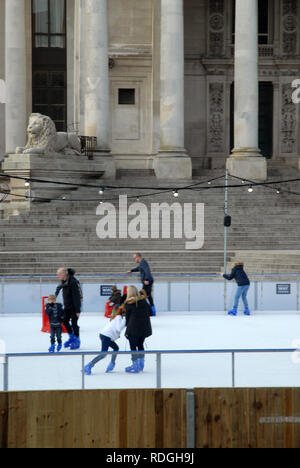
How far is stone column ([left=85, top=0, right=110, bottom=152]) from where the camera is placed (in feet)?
159

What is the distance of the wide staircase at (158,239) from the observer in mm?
38406

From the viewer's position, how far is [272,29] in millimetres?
58375

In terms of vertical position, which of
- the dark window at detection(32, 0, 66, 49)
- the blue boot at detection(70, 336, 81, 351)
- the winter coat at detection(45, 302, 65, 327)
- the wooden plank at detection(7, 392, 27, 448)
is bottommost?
the blue boot at detection(70, 336, 81, 351)

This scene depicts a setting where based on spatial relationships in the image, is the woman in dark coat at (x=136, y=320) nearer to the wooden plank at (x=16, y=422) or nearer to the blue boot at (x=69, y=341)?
the blue boot at (x=69, y=341)

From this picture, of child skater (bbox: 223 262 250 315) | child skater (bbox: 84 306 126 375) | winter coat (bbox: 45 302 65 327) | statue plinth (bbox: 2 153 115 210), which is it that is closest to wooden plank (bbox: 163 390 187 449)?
child skater (bbox: 84 306 126 375)

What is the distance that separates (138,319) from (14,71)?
98.4 feet

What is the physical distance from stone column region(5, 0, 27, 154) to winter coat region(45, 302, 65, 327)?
84.3 feet

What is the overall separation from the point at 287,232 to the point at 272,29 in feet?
60.9

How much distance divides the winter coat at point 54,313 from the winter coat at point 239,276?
8.51 m

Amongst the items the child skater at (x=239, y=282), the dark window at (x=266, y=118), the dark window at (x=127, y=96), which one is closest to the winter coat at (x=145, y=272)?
the child skater at (x=239, y=282)

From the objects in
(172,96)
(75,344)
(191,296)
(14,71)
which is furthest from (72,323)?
(14,71)

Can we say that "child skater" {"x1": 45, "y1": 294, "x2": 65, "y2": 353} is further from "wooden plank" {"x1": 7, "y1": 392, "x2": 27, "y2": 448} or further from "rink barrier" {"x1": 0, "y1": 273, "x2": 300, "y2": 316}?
"rink barrier" {"x1": 0, "y1": 273, "x2": 300, "y2": 316}

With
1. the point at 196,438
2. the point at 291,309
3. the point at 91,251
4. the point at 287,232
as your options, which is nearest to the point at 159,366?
the point at 196,438

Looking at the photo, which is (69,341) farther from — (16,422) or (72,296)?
(16,422)
